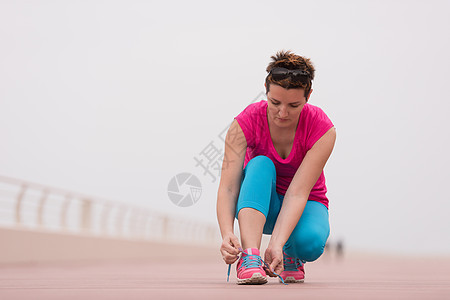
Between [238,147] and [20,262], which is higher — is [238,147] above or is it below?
above

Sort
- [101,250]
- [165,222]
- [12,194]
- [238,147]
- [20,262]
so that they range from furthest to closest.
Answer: [165,222] → [101,250] → [12,194] → [20,262] → [238,147]

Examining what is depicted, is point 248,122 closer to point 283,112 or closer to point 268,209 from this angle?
point 283,112

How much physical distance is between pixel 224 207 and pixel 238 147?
357 millimetres

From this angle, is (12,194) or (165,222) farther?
(165,222)

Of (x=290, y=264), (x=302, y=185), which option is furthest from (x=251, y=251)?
(x=290, y=264)

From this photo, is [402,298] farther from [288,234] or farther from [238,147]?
[238,147]

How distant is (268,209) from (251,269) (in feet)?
1.53

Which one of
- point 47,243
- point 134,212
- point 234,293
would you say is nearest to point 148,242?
point 134,212

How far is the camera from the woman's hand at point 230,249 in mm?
3221

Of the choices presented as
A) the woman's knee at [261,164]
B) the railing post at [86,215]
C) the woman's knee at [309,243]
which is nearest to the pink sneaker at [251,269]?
the woman's knee at [309,243]

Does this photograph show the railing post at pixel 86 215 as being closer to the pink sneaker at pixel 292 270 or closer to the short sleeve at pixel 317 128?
the pink sneaker at pixel 292 270

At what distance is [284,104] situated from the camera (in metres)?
3.48

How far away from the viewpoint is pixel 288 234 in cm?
346

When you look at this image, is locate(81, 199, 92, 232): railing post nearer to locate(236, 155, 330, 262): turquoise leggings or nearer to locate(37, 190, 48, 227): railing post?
locate(37, 190, 48, 227): railing post
